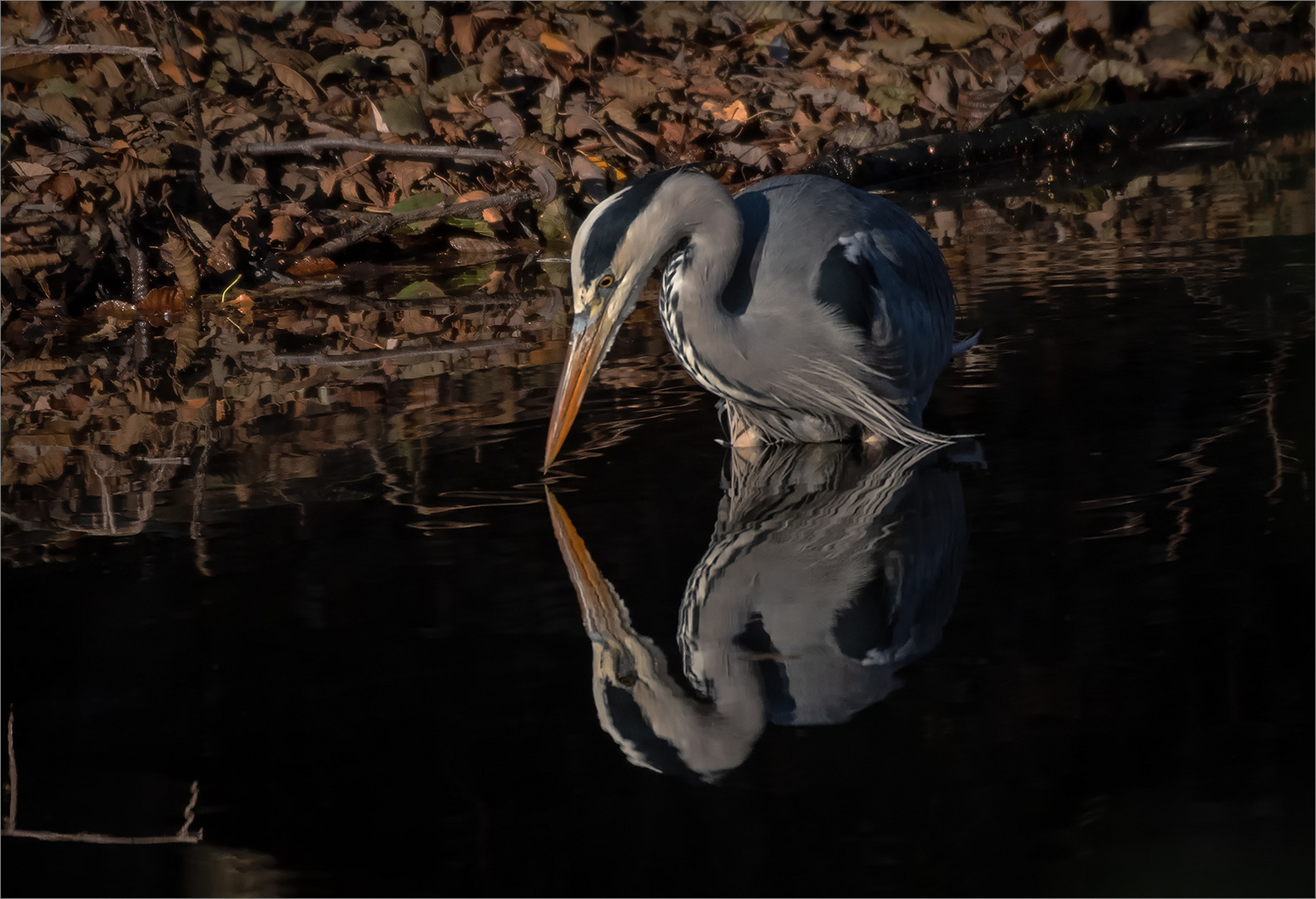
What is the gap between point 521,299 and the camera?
24.7 ft

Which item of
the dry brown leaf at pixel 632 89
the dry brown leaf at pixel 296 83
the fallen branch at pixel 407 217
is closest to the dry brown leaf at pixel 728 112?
the dry brown leaf at pixel 632 89

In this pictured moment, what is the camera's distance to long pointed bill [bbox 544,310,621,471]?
4531 mm

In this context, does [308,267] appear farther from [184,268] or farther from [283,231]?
[184,268]

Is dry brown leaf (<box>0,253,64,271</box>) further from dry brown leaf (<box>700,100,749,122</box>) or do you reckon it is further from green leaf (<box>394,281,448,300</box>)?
dry brown leaf (<box>700,100,749,122</box>)

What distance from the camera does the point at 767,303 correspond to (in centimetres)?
466

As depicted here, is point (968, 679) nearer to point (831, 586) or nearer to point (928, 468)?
point (831, 586)

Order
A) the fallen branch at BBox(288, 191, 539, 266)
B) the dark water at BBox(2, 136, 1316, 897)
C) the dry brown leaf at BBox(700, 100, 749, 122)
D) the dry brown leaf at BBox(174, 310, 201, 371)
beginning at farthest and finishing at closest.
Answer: the dry brown leaf at BBox(700, 100, 749, 122) → the fallen branch at BBox(288, 191, 539, 266) → the dry brown leaf at BBox(174, 310, 201, 371) → the dark water at BBox(2, 136, 1316, 897)

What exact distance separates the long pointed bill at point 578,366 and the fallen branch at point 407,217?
3.84 meters

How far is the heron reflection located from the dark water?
12 mm

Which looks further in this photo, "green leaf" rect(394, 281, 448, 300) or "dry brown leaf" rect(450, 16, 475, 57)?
"dry brown leaf" rect(450, 16, 475, 57)

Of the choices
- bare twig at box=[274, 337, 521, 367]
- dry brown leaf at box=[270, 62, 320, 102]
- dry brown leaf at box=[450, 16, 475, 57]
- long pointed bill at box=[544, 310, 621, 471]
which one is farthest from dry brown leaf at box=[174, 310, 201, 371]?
dry brown leaf at box=[450, 16, 475, 57]

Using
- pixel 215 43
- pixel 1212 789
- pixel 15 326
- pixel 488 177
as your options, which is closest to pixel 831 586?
pixel 1212 789

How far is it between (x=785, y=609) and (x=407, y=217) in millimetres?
5107

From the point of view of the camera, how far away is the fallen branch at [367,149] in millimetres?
8414
